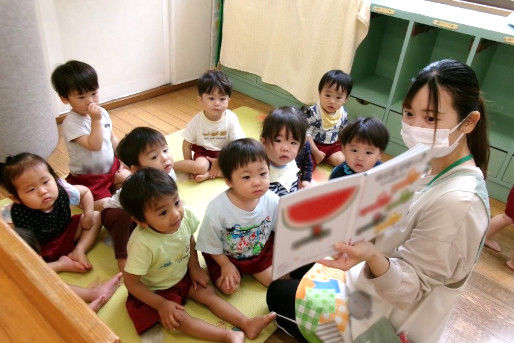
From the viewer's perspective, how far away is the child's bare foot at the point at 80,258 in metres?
1.43

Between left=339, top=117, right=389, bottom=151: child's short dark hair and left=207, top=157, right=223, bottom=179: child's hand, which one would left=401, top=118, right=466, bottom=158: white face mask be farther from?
left=207, top=157, right=223, bottom=179: child's hand

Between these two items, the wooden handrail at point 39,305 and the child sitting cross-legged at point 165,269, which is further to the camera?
the child sitting cross-legged at point 165,269

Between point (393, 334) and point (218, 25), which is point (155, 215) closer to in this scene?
point (393, 334)

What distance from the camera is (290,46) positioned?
2500mm

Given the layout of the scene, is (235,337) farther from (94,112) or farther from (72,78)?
(72,78)

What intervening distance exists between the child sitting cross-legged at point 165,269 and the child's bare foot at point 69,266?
10.7 inches

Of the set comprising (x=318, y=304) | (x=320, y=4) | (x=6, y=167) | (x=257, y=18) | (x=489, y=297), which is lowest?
(x=489, y=297)

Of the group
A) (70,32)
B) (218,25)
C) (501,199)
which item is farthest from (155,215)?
(218,25)

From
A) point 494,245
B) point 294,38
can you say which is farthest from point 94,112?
point 494,245

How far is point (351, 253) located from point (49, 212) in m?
1.07

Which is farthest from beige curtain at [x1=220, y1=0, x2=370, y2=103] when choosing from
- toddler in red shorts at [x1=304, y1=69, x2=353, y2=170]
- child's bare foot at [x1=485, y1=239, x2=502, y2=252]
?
child's bare foot at [x1=485, y1=239, x2=502, y2=252]

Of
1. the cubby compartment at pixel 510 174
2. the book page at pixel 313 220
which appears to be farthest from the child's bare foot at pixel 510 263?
the book page at pixel 313 220

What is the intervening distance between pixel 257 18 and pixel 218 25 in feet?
1.49

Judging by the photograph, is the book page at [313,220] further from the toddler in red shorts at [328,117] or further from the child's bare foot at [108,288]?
the toddler in red shorts at [328,117]
